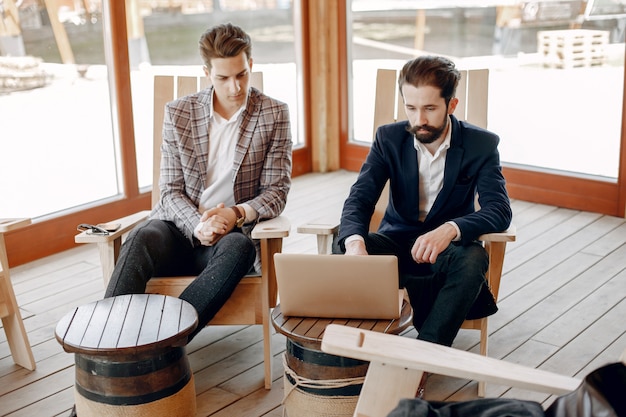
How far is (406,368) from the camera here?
168 centimetres

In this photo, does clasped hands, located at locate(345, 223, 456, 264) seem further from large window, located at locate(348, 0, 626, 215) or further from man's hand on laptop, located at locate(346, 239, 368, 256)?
large window, located at locate(348, 0, 626, 215)

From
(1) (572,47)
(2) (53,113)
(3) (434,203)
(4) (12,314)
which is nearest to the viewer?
(3) (434,203)

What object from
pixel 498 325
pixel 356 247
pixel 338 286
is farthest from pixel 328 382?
pixel 498 325

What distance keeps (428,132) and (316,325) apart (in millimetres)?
765

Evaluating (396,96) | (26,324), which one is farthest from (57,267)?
(396,96)

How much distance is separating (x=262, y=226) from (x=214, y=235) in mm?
169

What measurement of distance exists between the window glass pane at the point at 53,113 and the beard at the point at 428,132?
2078 mm

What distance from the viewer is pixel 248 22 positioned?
4.89 metres

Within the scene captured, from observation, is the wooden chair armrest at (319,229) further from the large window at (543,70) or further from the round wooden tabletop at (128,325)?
the large window at (543,70)

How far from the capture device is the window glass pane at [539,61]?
4227mm

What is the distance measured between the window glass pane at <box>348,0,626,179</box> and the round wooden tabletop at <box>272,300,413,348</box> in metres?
2.51

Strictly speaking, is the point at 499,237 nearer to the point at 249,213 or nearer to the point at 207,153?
the point at 249,213

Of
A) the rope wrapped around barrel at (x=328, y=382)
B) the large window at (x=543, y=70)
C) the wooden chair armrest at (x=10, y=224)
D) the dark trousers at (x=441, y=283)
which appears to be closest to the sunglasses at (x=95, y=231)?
the wooden chair armrest at (x=10, y=224)

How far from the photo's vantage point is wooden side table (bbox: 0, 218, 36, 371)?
269 cm
